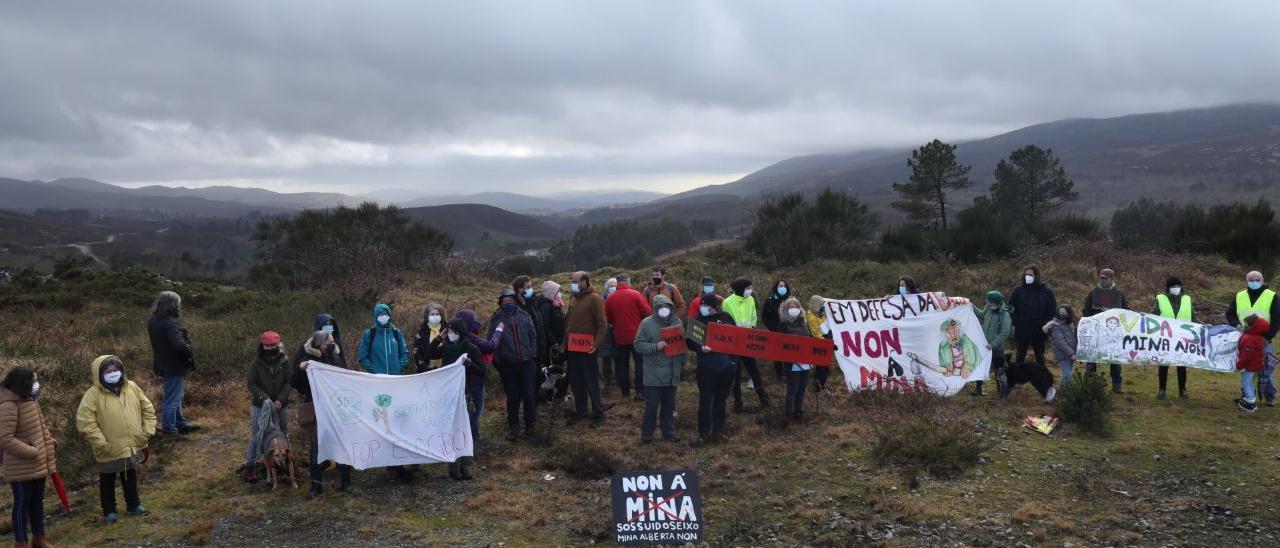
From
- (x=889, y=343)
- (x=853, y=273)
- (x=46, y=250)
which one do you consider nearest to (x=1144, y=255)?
(x=853, y=273)

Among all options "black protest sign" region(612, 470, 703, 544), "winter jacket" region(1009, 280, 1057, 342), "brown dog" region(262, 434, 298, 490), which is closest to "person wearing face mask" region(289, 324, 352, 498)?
"brown dog" region(262, 434, 298, 490)

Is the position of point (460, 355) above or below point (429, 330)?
below

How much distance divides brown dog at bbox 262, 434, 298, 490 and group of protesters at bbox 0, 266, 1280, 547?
18 centimetres

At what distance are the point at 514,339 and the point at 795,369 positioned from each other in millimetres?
3600

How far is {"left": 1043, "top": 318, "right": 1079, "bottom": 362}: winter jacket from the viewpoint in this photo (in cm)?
1037

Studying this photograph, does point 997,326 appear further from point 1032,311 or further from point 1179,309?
point 1179,309

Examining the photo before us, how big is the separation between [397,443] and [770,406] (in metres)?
4.99

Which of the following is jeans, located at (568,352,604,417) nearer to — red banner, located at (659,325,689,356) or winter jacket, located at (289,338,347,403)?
red banner, located at (659,325,689,356)

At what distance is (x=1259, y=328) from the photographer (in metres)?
9.47

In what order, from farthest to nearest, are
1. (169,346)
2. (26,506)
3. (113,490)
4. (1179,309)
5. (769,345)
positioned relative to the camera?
(1179,309) < (169,346) < (769,345) < (113,490) < (26,506)

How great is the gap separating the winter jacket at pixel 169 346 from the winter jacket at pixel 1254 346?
1352 centimetres

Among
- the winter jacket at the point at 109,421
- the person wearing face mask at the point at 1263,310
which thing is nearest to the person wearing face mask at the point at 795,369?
the person wearing face mask at the point at 1263,310

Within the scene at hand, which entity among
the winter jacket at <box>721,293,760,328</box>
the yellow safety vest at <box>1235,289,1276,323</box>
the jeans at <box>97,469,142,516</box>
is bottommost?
the jeans at <box>97,469,142,516</box>

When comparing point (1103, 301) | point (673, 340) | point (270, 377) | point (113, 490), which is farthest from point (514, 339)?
point (1103, 301)
